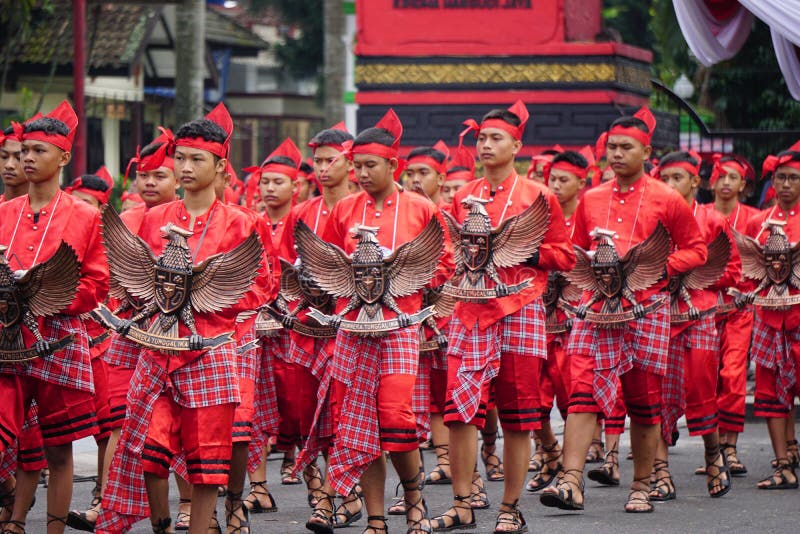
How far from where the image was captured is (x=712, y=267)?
10281 millimetres

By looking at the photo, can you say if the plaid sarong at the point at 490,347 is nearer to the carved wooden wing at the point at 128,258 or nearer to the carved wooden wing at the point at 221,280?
the carved wooden wing at the point at 221,280

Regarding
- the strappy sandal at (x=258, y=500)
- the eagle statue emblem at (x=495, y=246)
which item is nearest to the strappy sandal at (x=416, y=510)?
the eagle statue emblem at (x=495, y=246)

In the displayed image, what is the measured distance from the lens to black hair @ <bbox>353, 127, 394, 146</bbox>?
831cm

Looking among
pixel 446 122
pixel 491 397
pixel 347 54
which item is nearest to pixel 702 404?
pixel 491 397

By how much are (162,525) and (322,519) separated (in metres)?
1.33

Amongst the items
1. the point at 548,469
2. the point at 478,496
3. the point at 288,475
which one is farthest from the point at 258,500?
the point at 548,469

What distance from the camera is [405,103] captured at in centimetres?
1966

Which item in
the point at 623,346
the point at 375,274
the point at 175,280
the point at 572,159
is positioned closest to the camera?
the point at 175,280

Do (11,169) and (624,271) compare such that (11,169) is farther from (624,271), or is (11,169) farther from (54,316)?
(624,271)

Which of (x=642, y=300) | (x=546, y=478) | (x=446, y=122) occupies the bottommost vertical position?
(x=546, y=478)

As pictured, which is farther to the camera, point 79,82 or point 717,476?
point 79,82

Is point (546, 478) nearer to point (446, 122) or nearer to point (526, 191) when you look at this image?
point (526, 191)

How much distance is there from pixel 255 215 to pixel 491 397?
1.86 m

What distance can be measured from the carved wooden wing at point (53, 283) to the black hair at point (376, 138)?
1.72m
